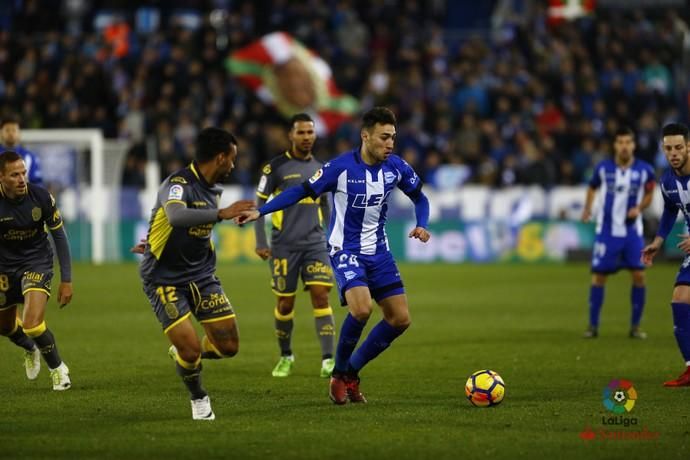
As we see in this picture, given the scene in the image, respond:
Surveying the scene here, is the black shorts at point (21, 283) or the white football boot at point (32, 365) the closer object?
the black shorts at point (21, 283)

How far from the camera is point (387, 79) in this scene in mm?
31672

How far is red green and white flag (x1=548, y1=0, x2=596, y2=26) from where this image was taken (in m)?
34.9

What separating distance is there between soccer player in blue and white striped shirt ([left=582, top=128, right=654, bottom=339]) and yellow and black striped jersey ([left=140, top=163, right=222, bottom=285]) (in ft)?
24.7

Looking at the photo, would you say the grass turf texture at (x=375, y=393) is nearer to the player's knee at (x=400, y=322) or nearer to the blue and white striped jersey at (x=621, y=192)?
the player's knee at (x=400, y=322)

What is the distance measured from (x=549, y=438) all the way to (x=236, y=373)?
15.2 feet

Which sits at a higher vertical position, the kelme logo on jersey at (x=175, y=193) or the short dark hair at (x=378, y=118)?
the short dark hair at (x=378, y=118)

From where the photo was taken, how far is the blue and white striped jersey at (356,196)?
10039 millimetres

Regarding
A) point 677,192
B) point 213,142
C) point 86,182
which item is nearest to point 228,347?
point 213,142

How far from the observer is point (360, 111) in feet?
103

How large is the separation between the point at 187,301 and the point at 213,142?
1.22 meters

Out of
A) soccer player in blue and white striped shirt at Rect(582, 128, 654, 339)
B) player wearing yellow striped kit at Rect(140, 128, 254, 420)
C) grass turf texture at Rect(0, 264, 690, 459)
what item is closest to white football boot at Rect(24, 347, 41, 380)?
grass turf texture at Rect(0, 264, 690, 459)

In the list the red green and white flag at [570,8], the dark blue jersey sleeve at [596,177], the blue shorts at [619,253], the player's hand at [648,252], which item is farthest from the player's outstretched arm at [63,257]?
the red green and white flag at [570,8]

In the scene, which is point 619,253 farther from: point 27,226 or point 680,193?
point 27,226

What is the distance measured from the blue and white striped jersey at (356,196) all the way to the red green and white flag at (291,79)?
21570 mm
